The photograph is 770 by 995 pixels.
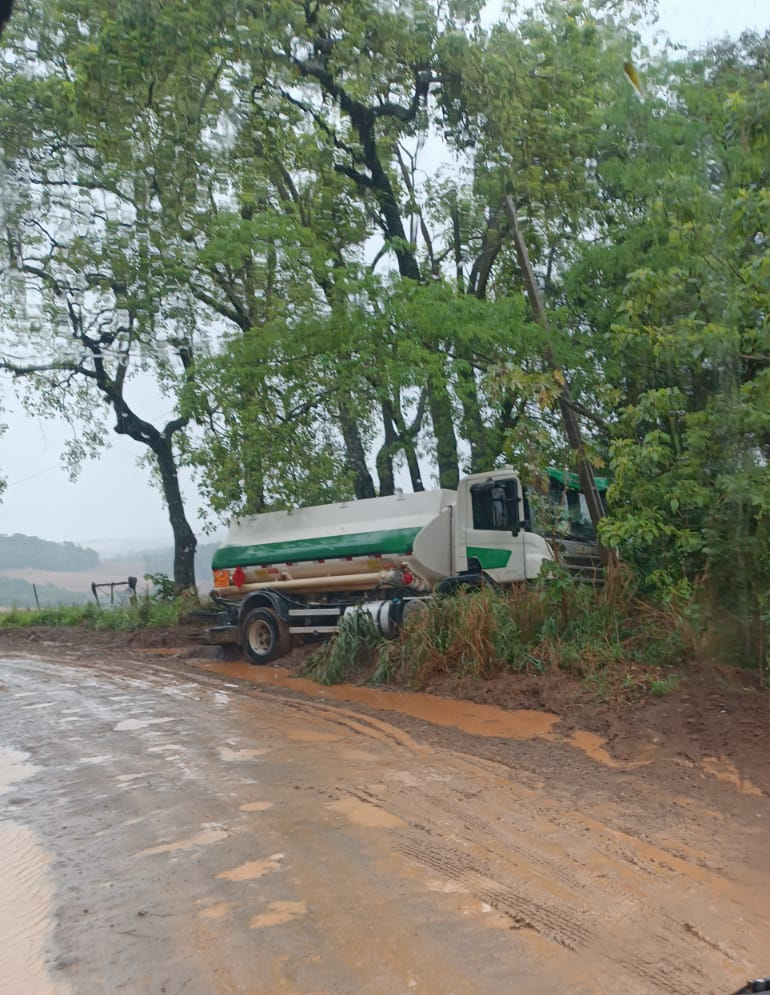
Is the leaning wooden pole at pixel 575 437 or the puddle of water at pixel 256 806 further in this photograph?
the leaning wooden pole at pixel 575 437

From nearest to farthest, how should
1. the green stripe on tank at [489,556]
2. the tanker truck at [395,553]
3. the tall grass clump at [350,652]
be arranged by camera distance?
the tall grass clump at [350,652]
the tanker truck at [395,553]
the green stripe on tank at [489,556]

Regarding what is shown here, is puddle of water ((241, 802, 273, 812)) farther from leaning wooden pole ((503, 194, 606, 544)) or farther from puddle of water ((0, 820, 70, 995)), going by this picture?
leaning wooden pole ((503, 194, 606, 544))

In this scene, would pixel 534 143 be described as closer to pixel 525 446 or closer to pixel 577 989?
pixel 525 446

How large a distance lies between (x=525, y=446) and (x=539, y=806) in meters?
6.01

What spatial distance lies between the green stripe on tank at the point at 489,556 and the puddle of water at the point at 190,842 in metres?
8.47

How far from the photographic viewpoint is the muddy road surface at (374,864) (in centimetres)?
405

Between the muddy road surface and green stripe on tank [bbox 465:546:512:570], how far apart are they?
14.4 feet

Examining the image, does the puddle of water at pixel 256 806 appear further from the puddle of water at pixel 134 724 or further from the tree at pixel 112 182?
the tree at pixel 112 182

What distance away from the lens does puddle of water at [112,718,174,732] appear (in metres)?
10.0

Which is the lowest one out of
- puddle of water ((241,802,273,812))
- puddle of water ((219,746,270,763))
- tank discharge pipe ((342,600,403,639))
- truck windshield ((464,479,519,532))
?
puddle of water ((241,802,273,812))

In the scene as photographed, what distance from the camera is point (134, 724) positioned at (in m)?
10.2

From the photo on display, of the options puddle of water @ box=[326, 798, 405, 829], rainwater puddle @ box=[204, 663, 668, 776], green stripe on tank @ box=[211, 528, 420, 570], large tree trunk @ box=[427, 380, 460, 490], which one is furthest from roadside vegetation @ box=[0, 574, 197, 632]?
puddle of water @ box=[326, 798, 405, 829]

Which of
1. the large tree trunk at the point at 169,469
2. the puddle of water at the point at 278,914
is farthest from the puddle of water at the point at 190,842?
the large tree trunk at the point at 169,469

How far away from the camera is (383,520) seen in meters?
14.8
